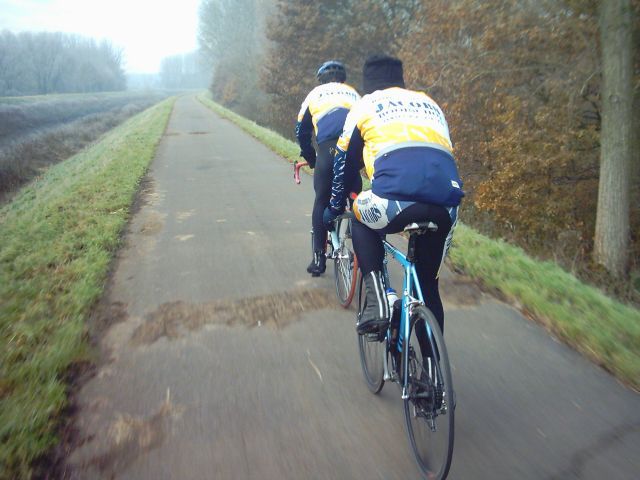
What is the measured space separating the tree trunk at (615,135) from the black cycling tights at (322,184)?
7188 millimetres

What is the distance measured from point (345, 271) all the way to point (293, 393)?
1.36 metres

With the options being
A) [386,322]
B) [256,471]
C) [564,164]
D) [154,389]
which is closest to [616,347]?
[386,322]

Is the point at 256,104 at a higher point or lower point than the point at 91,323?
higher

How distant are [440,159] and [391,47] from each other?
21780mm

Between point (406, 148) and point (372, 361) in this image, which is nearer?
point (406, 148)

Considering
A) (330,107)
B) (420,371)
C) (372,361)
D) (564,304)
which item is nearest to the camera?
(420,371)

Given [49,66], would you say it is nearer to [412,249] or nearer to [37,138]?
[37,138]

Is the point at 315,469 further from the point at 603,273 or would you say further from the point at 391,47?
the point at 391,47

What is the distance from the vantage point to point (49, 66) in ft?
269

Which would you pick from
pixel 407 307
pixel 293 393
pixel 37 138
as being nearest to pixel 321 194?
pixel 293 393

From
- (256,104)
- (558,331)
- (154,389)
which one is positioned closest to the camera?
(154,389)

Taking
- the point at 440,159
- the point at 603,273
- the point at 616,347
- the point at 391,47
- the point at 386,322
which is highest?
the point at 391,47

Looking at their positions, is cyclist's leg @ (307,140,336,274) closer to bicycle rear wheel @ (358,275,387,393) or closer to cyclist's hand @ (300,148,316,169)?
cyclist's hand @ (300,148,316,169)

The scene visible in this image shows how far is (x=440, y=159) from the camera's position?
2490 millimetres
